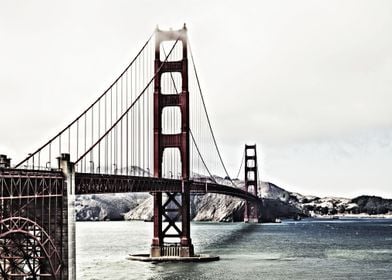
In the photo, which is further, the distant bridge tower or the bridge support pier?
the distant bridge tower

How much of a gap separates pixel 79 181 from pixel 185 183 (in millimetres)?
30851

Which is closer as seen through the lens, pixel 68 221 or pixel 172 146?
pixel 68 221

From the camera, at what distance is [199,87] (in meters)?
113

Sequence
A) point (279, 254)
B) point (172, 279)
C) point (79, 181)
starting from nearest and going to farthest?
point (79, 181) < point (172, 279) < point (279, 254)

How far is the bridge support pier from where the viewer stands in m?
46.6

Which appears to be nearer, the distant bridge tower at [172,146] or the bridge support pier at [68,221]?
the bridge support pier at [68,221]

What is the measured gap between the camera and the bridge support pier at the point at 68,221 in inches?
1833

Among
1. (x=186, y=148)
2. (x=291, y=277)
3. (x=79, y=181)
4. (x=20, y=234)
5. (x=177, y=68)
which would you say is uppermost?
(x=177, y=68)

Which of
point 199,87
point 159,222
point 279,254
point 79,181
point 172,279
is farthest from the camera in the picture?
point 199,87

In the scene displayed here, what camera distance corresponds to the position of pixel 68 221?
4681 cm

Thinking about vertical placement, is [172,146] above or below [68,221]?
above

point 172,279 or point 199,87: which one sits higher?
point 199,87

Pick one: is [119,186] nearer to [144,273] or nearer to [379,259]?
[144,273]

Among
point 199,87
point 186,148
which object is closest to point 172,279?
point 186,148
